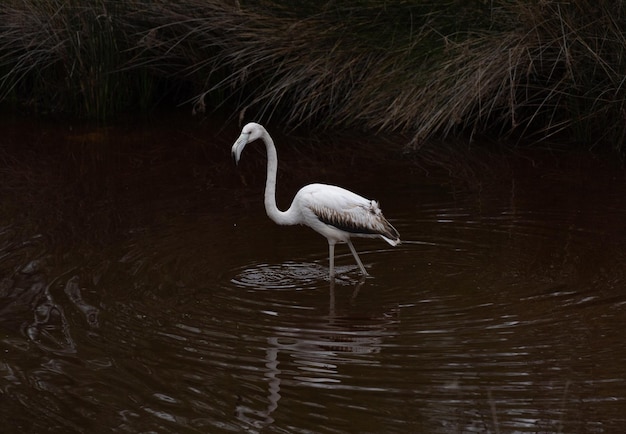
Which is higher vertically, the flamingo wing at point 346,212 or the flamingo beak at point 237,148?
the flamingo beak at point 237,148

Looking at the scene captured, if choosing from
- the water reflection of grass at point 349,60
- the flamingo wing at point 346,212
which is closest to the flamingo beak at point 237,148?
the flamingo wing at point 346,212

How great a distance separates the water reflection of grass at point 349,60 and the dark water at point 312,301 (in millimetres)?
514

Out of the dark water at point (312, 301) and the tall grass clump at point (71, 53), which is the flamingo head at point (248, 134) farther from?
the tall grass clump at point (71, 53)

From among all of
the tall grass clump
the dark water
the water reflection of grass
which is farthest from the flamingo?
the tall grass clump

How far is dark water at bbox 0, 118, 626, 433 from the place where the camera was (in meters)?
4.83

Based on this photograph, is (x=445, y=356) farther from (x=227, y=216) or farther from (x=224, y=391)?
(x=227, y=216)

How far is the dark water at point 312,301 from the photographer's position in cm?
483

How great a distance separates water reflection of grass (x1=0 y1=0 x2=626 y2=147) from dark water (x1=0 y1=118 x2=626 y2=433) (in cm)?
51

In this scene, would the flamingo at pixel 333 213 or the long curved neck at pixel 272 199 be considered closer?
the flamingo at pixel 333 213

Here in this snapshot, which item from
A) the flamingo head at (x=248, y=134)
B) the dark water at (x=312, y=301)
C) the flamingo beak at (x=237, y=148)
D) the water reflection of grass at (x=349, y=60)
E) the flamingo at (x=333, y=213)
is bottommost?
the dark water at (x=312, y=301)

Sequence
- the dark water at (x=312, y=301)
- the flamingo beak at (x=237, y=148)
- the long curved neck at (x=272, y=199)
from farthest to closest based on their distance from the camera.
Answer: the long curved neck at (x=272, y=199) → the flamingo beak at (x=237, y=148) → the dark water at (x=312, y=301)

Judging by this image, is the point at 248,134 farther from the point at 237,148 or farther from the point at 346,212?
the point at 346,212

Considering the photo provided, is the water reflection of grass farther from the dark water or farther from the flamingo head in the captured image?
the flamingo head

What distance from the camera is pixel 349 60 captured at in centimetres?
1012
